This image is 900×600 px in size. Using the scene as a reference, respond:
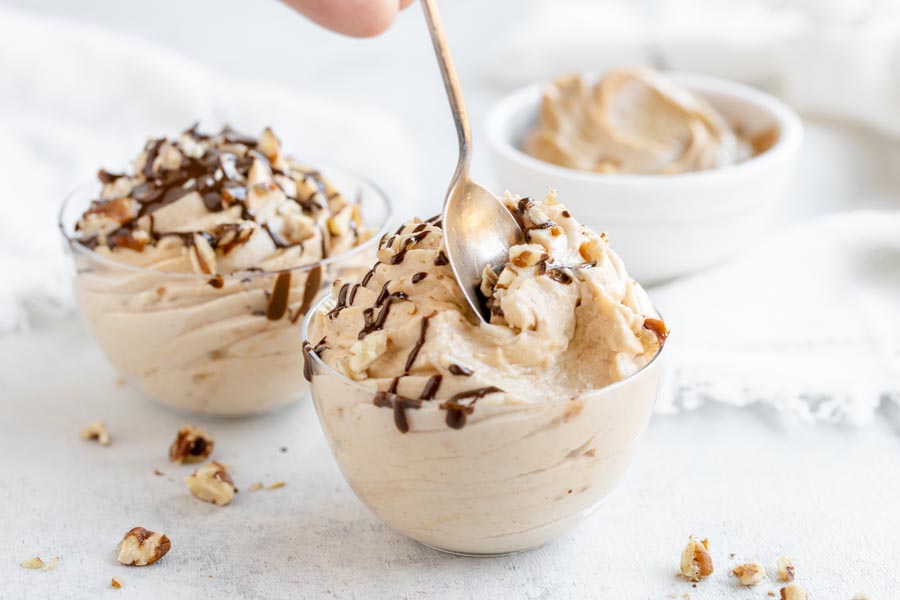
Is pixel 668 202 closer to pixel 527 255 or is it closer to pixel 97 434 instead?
pixel 527 255

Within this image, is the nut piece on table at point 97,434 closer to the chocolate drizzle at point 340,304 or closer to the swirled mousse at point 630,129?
the chocolate drizzle at point 340,304

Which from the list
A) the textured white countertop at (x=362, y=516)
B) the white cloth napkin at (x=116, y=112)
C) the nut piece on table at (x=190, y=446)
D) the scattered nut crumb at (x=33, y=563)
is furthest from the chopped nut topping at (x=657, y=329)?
the white cloth napkin at (x=116, y=112)

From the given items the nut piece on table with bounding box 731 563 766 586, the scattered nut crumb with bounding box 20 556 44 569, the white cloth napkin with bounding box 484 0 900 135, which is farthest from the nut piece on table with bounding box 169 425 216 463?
the white cloth napkin with bounding box 484 0 900 135

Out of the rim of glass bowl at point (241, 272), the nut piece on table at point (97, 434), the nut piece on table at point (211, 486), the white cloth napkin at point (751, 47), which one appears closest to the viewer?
the nut piece on table at point (211, 486)

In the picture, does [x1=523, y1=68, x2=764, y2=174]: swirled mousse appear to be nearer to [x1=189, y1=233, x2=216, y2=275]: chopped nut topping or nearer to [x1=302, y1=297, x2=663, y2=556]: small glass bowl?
[x1=189, y1=233, x2=216, y2=275]: chopped nut topping

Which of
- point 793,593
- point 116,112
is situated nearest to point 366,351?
point 793,593

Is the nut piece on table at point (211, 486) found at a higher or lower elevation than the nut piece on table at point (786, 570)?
higher
